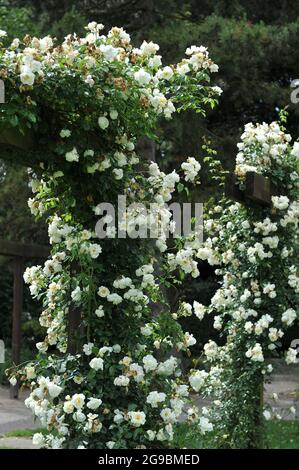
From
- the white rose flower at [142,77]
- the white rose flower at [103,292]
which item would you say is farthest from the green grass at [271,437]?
the white rose flower at [142,77]

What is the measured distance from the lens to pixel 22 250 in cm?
827

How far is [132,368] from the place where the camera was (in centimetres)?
333

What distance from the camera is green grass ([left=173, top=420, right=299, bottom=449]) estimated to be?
3.89m

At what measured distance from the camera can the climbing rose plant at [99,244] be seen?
127 inches

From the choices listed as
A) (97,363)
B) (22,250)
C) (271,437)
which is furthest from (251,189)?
(22,250)

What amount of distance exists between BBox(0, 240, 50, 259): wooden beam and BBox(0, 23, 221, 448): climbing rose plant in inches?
175

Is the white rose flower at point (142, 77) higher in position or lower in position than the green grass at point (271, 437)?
higher

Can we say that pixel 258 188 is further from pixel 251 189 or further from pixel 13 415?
pixel 13 415

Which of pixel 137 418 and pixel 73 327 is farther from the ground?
pixel 73 327

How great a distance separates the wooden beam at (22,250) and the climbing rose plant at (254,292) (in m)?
3.67

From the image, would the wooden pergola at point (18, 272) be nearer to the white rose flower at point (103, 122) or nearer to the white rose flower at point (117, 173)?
the white rose flower at point (117, 173)

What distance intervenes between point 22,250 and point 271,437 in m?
3.62

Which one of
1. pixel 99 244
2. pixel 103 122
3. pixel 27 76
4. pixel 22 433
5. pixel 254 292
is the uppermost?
pixel 27 76

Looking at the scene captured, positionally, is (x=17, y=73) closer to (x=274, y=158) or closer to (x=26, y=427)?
(x=274, y=158)
